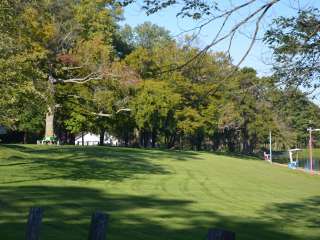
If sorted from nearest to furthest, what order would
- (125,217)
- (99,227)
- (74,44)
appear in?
(99,227) → (125,217) → (74,44)

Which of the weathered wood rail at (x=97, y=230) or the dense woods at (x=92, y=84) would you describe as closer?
the weathered wood rail at (x=97, y=230)

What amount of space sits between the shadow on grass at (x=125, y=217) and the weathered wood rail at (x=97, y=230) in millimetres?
4988

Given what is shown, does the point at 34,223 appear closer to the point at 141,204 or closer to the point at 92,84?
the point at 141,204

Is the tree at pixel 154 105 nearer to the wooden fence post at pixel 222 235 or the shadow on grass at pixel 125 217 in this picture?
the shadow on grass at pixel 125 217

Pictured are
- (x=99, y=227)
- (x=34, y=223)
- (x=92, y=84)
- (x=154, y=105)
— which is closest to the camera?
(x=99, y=227)

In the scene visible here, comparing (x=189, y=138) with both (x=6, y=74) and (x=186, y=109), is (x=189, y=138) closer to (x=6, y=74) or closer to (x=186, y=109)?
(x=186, y=109)

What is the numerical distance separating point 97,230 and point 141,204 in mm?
11589

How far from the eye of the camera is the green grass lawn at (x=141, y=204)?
39.6 ft

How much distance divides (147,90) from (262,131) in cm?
2600

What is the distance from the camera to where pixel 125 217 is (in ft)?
44.6

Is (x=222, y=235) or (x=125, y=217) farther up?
(x=222, y=235)

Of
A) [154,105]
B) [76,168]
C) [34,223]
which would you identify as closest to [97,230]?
[34,223]

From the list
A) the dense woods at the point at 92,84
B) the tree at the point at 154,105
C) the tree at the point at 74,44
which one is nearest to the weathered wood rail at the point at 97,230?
the dense woods at the point at 92,84

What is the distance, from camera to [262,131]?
81.4 m
